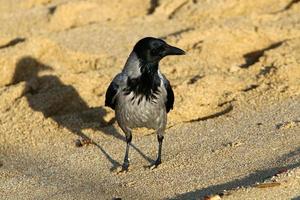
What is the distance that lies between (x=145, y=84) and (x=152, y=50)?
312 millimetres

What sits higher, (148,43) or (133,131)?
(148,43)

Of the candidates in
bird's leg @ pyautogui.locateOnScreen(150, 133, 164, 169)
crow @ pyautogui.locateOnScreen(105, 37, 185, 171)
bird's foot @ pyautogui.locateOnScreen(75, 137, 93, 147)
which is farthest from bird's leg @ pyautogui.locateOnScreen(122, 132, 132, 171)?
bird's foot @ pyautogui.locateOnScreen(75, 137, 93, 147)

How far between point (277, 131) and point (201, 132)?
775 mm

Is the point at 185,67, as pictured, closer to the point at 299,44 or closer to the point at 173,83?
the point at 173,83

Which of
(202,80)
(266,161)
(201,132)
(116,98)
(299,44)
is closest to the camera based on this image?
(266,161)

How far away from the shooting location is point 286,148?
22.6 ft

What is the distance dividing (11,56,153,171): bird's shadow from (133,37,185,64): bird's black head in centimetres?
101

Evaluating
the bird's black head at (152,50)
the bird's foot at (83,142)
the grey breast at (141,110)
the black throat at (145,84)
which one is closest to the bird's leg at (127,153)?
the grey breast at (141,110)

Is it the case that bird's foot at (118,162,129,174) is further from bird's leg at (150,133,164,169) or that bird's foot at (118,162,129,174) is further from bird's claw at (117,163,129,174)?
bird's leg at (150,133,164,169)

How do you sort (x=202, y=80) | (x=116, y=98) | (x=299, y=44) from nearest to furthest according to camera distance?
(x=116, y=98)
(x=202, y=80)
(x=299, y=44)

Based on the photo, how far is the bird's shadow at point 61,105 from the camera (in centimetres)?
817

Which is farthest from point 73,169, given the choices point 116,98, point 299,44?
point 299,44

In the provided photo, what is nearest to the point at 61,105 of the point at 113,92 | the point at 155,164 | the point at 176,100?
the point at 176,100

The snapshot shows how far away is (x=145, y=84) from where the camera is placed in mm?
7066
